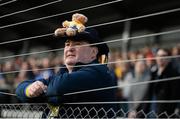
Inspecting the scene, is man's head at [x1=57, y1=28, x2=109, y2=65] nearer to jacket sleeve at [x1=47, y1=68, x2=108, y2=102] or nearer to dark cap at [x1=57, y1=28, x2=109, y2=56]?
dark cap at [x1=57, y1=28, x2=109, y2=56]

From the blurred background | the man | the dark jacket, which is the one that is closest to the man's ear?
the man

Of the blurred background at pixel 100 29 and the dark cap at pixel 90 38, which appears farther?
the blurred background at pixel 100 29

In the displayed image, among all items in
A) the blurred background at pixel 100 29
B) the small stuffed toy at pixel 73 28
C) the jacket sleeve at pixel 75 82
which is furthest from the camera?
the blurred background at pixel 100 29

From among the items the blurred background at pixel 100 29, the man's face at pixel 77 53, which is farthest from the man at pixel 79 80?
the blurred background at pixel 100 29

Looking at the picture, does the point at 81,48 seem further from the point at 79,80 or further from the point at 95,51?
the point at 79,80

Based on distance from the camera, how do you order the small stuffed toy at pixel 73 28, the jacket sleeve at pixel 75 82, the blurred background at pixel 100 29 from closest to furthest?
the jacket sleeve at pixel 75 82, the small stuffed toy at pixel 73 28, the blurred background at pixel 100 29

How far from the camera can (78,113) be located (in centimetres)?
153

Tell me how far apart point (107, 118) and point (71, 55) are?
0.32m

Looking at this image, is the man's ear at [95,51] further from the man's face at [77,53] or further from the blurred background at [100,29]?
the blurred background at [100,29]

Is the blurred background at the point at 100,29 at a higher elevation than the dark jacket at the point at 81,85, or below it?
higher

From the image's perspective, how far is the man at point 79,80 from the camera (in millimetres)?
1477

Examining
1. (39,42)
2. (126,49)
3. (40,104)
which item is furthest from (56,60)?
(40,104)

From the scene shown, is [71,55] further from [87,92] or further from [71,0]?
[71,0]

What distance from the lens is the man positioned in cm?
148
